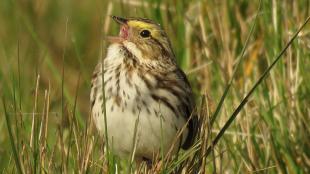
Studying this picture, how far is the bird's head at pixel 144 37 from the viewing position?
5410mm

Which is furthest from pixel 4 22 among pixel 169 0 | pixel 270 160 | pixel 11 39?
pixel 270 160

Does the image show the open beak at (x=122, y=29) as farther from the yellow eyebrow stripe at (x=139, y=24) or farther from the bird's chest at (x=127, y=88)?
the bird's chest at (x=127, y=88)

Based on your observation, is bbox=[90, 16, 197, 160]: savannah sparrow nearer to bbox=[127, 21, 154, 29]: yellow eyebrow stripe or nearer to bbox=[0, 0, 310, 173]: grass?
bbox=[127, 21, 154, 29]: yellow eyebrow stripe

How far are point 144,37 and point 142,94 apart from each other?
1.40ft

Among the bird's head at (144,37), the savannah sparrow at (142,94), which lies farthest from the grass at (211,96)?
the bird's head at (144,37)

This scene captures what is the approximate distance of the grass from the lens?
458 cm

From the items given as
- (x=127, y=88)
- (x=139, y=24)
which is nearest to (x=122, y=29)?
(x=139, y=24)

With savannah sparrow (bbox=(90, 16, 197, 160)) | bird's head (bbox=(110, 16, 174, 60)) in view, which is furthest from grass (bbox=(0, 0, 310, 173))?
bird's head (bbox=(110, 16, 174, 60))

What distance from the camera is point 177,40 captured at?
21.5 feet

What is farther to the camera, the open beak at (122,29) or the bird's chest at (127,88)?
the open beak at (122,29)

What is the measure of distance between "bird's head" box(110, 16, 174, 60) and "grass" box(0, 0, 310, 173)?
0.25m

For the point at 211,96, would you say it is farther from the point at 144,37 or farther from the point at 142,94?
the point at 142,94

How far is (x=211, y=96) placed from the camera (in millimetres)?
5996

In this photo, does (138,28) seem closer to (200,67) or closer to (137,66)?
(137,66)
